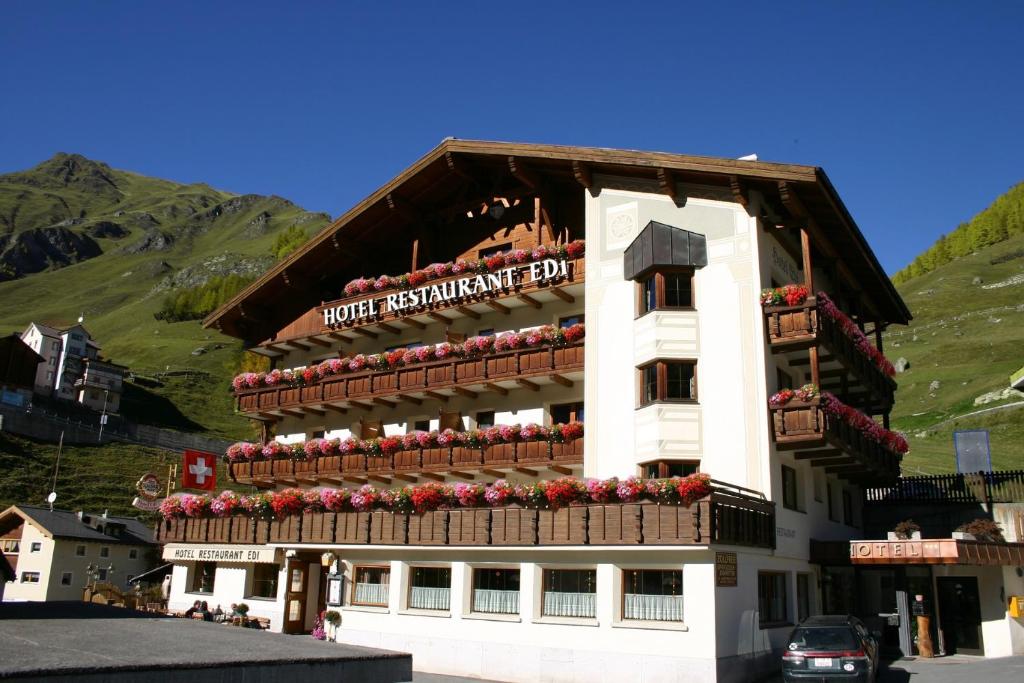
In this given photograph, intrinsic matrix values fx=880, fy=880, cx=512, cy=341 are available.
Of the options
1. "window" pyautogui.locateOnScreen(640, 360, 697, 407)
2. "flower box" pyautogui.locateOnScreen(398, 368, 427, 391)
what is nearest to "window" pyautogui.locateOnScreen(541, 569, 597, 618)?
"window" pyautogui.locateOnScreen(640, 360, 697, 407)

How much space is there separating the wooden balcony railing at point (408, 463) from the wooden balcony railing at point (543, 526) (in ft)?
11.4

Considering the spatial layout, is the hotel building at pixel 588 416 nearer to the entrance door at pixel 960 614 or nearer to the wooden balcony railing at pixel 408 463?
the wooden balcony railing at pixel 408 463

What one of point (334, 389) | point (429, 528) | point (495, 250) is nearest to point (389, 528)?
point (429, 528)

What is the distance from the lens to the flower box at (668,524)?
21141 millimetres

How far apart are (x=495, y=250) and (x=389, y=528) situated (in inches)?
457

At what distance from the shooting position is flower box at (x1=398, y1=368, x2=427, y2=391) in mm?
31953

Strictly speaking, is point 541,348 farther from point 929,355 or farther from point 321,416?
point 929,355

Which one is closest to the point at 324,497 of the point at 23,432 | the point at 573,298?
the point at 573,298

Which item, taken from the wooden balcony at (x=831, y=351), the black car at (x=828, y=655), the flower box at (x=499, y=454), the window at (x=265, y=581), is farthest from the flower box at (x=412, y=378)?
the black car at (x=828, y=655)

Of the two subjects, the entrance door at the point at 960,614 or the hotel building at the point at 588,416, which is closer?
the hotel building at the point at 588,416

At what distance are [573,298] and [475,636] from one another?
11631 mm

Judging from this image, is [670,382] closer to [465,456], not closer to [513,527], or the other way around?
[513,527]

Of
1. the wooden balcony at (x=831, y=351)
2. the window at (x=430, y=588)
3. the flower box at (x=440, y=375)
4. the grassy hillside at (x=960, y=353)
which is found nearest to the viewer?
the wooden balcony at (x=831, y=351)

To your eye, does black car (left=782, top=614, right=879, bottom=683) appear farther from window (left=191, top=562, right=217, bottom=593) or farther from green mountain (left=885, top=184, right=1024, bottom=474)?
green mountain (left=885, top=184, right=1024, bottom=474)
